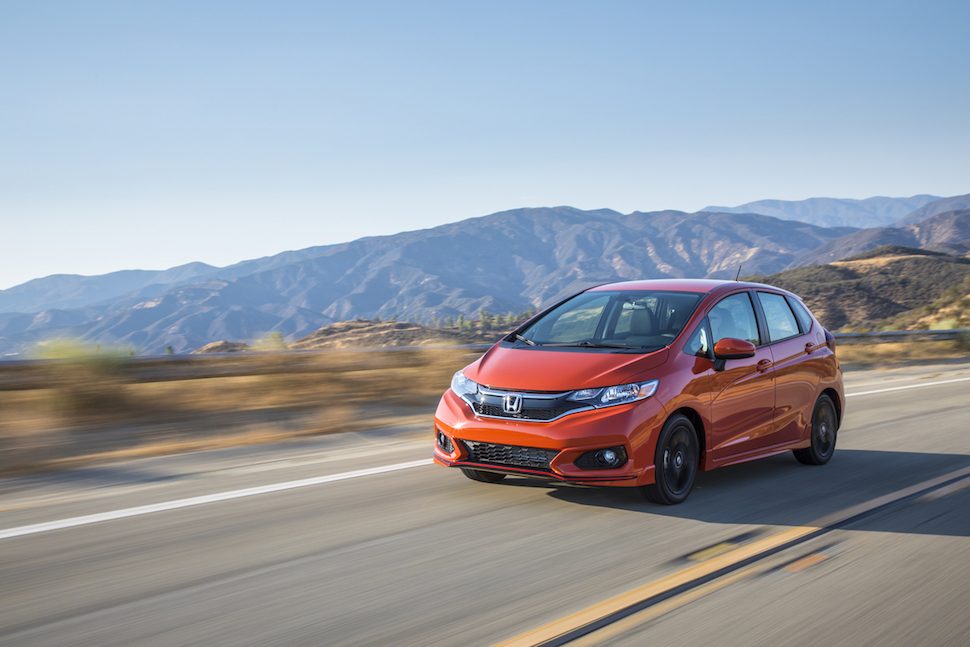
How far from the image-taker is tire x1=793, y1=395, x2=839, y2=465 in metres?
8.23

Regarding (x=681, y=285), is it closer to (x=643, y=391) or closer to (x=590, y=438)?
(x=643, y=391)

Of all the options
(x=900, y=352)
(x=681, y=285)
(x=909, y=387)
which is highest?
(x=681, y=285)

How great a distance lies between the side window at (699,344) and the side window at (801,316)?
1.65m

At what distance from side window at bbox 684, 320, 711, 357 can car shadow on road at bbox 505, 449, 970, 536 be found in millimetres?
1035

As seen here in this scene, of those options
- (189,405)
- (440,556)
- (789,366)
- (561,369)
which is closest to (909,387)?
(789,366)

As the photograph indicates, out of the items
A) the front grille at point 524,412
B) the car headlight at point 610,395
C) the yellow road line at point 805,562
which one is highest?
the car headlight at point 610,395

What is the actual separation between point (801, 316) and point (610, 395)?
3.04m

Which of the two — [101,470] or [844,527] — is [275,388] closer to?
[101,470]

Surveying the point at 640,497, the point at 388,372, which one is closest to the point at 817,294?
the point at 388,372

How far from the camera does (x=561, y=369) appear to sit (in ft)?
21.0

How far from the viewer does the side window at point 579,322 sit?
7.20 m

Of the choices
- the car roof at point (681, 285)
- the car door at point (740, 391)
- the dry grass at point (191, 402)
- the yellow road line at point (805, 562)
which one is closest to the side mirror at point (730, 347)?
the car door at point (740, 391)

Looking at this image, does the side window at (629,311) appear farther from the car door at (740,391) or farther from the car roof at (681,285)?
the car door at (740,391)

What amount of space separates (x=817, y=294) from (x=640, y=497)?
8142 centimetres
